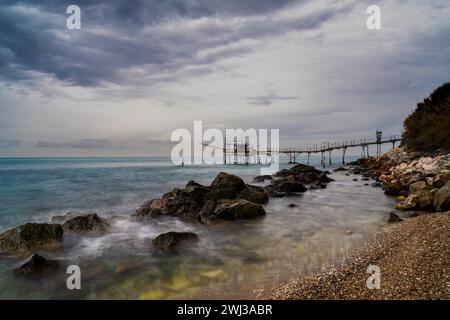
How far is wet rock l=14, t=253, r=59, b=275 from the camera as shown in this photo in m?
8.58

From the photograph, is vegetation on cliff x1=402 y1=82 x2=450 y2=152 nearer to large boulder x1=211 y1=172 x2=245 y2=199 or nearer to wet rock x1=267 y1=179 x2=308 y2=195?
wet rock x1=267 y1=179 x2=308 y2=195

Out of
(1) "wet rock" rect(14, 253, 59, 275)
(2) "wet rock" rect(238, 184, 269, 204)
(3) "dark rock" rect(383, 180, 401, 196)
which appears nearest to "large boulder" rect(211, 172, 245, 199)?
(2) "wet rock" rect(238, 184, 269, 204)

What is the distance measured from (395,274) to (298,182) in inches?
889

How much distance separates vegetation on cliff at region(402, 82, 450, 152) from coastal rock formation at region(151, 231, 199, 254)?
1241 inches

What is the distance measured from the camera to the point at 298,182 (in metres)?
28.9

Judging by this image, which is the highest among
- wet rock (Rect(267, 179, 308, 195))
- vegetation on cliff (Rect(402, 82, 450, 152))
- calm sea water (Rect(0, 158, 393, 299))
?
vegetation on cliff (Rect(402, 82, 450, 152))

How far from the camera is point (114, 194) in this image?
1062 inches

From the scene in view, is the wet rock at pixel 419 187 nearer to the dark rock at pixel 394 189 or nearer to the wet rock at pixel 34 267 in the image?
the dark rock at pixel 394 189

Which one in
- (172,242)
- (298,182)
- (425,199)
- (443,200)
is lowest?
(172,242)

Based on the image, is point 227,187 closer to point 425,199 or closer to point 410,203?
point 410,203

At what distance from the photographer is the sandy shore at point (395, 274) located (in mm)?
5766

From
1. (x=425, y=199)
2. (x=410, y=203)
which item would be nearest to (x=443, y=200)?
(x=425, y=199)

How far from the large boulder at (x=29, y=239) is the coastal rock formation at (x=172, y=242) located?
405cm

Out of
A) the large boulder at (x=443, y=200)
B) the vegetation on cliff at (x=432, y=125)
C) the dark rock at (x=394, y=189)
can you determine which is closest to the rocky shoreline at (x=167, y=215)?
the dark rock at (x=394, y=189)
